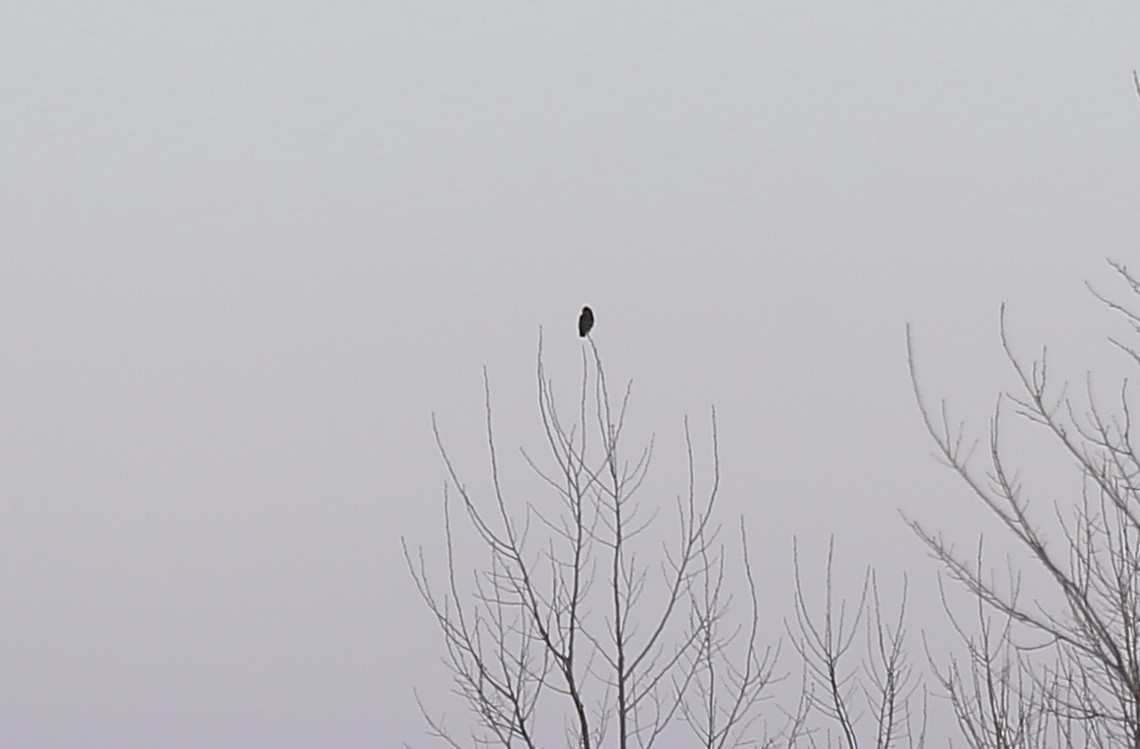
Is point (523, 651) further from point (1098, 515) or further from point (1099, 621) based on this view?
point (1099, 621)

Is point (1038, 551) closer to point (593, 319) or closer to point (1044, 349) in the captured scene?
point (1044, 349)

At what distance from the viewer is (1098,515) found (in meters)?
5.46

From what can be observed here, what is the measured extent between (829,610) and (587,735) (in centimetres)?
289

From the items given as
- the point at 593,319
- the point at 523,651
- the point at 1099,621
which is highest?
the point at 593,319

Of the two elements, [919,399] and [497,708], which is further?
[497,708]

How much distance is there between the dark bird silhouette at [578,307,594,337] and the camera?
6.00 m

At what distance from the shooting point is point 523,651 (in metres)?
6.21

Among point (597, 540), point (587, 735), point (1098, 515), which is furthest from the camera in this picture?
point (597, 540)

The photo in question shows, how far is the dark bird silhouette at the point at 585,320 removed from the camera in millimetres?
6004

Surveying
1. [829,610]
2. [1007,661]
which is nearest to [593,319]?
[1007,661]

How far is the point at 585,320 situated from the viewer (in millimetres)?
6055

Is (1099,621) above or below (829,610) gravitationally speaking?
below

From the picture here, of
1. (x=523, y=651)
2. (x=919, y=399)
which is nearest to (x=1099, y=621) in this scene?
(x=919, y=399)

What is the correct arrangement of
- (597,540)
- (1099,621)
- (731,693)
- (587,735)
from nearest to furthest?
(1099,621) < (587,735) < (597,540) < (731,693)
